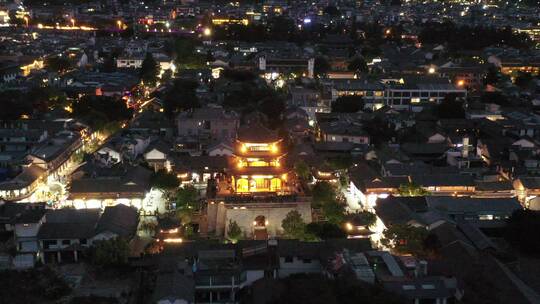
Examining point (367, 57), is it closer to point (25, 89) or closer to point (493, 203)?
point (25, 89)

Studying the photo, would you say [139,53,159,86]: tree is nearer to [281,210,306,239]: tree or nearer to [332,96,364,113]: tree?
[332,96,364,113]: tree

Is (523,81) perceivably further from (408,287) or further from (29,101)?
(408,287)

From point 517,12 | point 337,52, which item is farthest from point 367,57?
point 517,12

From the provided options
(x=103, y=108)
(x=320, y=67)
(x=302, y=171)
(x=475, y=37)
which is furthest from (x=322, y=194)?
(x=475, y=37)

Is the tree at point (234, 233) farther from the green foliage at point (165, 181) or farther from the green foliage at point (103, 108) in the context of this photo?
the green foliage at point (103, 108)

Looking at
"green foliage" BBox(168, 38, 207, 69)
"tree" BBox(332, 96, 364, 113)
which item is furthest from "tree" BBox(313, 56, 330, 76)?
"tree" BBox(332, 96, 364, 113)

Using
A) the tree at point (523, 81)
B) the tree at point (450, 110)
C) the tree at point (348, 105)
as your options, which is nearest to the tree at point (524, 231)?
the tree at point (450, 110)

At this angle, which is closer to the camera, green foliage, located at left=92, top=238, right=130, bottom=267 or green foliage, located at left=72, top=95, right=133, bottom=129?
green foliage, located at left=92, top=238, right=130, bottom=267
